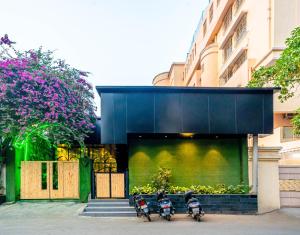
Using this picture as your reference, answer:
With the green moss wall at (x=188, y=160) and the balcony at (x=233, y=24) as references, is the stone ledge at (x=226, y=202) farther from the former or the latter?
the balcony at (x=233, y=24)

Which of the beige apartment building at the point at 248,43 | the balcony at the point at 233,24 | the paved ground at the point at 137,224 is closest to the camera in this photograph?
the paved ground at the point at 137,224

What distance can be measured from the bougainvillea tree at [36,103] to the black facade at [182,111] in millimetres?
3454

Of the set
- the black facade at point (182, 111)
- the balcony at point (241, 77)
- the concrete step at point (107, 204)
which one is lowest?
the concrete step at point (107, 204)

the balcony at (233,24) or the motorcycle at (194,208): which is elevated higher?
the balcony at (233,24)

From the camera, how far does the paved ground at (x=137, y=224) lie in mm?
9156

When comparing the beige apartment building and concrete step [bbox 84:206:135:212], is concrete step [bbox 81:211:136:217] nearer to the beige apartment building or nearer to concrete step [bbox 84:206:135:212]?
concrete step [bbox 84:206:135:212]

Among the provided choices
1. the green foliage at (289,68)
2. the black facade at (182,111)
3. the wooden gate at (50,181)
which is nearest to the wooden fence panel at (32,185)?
the wooden gate at (50,181)

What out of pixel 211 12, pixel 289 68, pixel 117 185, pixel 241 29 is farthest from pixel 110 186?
pixel 211 12

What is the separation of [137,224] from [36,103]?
757 centimetres

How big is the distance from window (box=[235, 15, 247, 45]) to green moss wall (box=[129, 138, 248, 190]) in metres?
15.3

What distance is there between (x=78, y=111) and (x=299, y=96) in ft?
45.9

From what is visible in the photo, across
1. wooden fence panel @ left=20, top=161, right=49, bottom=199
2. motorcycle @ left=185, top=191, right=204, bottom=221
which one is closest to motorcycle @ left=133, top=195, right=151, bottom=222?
motorcycle @ left=185, top=191, right=204, bottom=221

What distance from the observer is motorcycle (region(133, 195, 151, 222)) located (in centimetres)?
1064

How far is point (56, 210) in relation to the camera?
1238 centimetres
